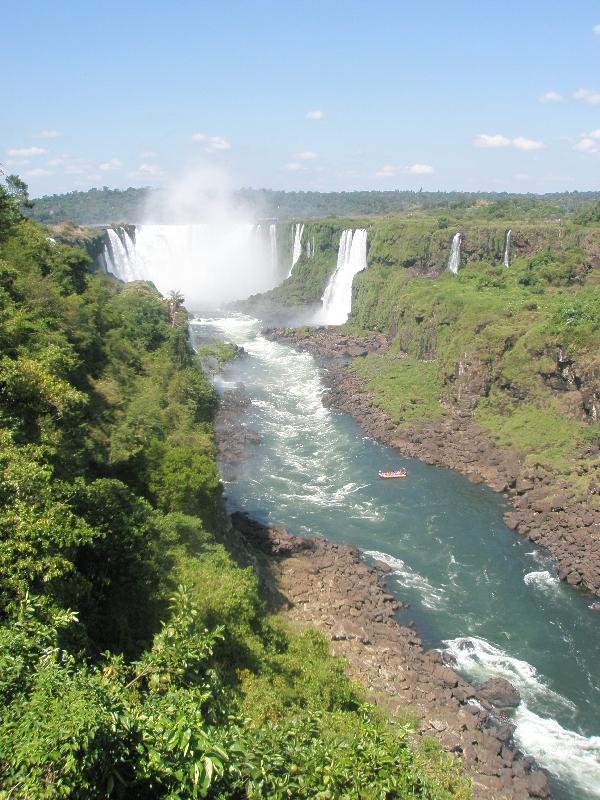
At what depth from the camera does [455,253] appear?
1969 inches

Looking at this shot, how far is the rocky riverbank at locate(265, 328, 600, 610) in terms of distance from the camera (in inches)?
907

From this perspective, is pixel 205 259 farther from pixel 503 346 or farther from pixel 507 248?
pixel 503 346

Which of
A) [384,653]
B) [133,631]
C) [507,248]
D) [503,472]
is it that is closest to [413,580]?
[384,653]

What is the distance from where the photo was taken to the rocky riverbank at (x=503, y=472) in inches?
907

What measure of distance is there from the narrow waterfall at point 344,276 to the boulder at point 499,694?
146 feet

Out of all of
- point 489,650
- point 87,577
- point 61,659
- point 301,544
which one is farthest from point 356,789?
point 301,544

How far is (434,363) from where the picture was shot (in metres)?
42.1

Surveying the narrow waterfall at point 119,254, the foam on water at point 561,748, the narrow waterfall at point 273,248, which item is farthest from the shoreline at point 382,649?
the narrow waterfall at point 273,248

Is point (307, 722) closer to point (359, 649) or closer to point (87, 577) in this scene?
point (87, 577)

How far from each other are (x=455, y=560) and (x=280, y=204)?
119m

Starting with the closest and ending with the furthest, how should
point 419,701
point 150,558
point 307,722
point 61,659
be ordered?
1. point 61,659
2. point 307,722
3. point 150,558
4. point 419,701

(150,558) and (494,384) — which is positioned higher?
(150,558)

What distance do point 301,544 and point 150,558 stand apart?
11850 mm

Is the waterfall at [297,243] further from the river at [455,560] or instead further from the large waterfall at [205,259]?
the river at [455,560]
